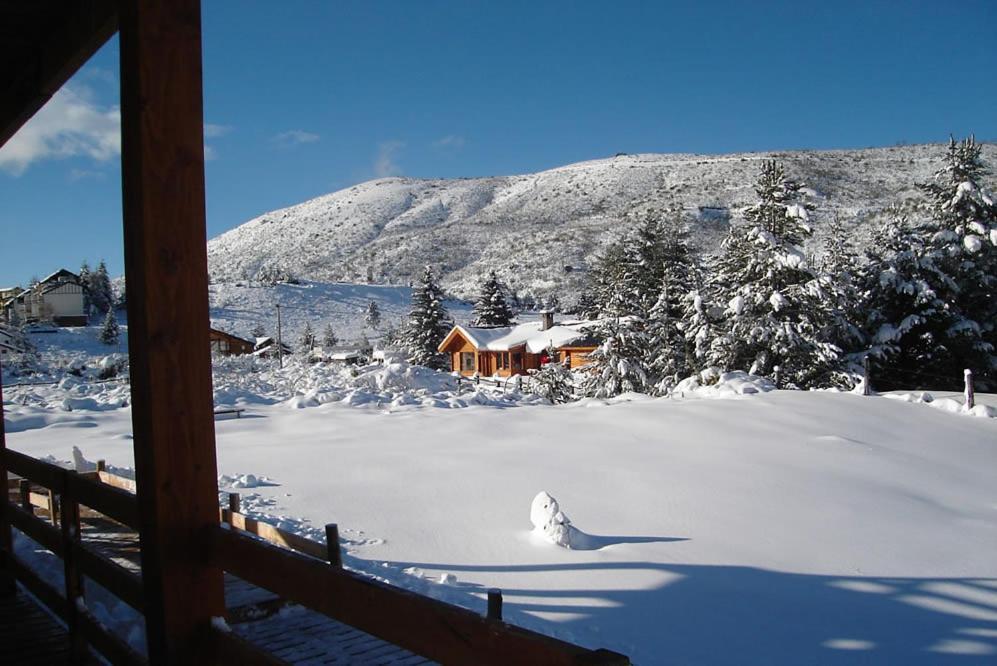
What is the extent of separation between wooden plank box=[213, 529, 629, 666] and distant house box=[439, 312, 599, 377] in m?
32.0

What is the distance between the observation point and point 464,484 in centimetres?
908

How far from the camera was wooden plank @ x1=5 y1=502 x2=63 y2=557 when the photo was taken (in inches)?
129

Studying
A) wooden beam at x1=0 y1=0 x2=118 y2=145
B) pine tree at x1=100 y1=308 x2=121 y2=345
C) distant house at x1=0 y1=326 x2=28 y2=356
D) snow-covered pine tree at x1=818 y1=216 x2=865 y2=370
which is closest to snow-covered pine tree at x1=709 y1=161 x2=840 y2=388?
snow-covered pine tree at x1=818 y1=216 x2=865 y2=370

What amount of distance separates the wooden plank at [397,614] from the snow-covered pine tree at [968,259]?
935 inches

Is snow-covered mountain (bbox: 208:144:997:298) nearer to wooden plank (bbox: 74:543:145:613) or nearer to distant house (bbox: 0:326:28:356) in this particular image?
distant house (bbox: 0:326:28:356)

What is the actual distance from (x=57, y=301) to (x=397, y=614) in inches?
1909

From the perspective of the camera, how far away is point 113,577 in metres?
2.47

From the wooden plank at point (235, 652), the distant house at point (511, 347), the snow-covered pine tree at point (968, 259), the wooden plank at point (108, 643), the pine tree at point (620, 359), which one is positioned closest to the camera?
the wooden plank at point (235, 652)

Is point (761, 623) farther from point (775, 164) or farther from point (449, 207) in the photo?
point (449, 207)

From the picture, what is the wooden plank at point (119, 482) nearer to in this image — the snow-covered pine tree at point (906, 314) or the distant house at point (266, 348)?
Result: the snow-covered pine tree at point (906, 314)

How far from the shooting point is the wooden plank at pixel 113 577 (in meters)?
2.24

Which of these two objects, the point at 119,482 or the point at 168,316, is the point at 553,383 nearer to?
the point at 119,482

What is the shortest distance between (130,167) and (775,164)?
22.3 m

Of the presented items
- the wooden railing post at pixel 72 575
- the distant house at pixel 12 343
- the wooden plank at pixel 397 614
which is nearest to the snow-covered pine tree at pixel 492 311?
the distant house at pixel 12 343
